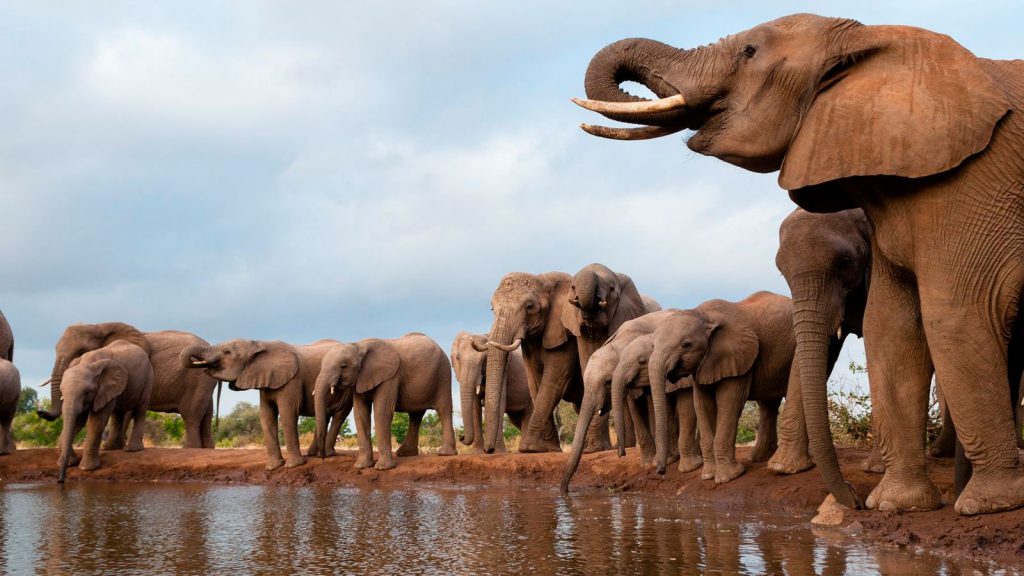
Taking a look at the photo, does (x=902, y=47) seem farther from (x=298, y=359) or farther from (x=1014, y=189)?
(x=298, y=359)

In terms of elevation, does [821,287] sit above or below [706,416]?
above

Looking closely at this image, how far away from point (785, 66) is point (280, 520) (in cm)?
535

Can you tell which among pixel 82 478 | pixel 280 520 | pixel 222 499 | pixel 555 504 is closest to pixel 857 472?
pixel 555 504

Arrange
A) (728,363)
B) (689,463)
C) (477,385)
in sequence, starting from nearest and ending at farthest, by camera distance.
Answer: (728,363) < (689,463) < (477,385)

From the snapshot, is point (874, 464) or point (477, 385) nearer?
point (874, 464)

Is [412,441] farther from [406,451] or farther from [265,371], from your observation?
[265,371]

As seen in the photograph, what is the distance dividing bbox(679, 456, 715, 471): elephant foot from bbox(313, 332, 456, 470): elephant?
179 inches

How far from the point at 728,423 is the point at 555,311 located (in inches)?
211

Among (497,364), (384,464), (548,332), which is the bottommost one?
(384,464)

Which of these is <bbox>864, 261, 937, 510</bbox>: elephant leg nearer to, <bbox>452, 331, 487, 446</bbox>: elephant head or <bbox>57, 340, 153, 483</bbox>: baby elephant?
<bbox>452, 331, 487, 446</bbox>: elephant head

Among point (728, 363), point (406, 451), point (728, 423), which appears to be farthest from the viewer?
point (406, 451)

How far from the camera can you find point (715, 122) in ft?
23.7

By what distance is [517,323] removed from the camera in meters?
15.6

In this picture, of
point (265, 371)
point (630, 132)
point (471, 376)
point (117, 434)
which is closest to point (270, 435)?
point (265, 371)
